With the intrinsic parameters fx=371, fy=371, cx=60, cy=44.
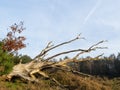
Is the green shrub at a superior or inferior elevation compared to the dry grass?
superior

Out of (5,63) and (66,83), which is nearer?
(5,63)

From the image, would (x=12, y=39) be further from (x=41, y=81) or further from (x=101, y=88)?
(x=101, y=88)

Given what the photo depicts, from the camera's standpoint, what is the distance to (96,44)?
28.2 meters

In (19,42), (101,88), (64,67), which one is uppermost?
(19,42)

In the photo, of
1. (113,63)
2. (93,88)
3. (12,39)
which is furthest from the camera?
(113,63)

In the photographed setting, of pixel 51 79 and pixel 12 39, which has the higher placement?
pixel 12 39

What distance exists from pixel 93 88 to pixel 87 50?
159 inches

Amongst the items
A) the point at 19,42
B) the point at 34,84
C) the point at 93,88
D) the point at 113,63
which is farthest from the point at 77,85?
the point at 113,63

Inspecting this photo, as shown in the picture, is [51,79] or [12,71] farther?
[51,79]

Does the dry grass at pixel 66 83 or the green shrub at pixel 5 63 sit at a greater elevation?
the green shrub at pixel 5 63

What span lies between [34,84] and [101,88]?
4654mm

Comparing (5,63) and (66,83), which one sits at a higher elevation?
(5,63)

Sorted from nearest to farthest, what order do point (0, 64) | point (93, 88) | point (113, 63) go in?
point (0, 64)
point (93, 88)
point (113, 63)

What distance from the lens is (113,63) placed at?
65.6m
